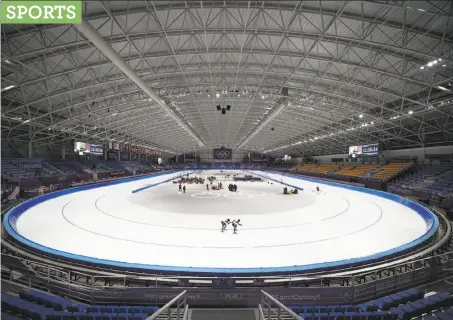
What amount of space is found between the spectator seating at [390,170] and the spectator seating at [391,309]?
28.9m

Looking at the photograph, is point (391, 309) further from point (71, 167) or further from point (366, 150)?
point (71, 167)

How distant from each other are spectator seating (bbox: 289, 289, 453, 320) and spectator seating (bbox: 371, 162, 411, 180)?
94.9 ft

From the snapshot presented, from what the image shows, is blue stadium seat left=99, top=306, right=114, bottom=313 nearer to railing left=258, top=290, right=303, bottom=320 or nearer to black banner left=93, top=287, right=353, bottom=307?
black banner left=93, top=287, right=353, bottom=307

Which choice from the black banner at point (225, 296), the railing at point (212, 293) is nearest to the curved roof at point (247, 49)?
the railing at point (212, 293)

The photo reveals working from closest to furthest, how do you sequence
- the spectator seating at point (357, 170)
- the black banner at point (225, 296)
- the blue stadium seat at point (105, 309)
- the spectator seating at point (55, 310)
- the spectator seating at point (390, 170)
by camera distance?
the spectator seating at point (55, 310), the blue stadium seat at point (105, 309), the black banner at point (225, 296), the spectator seating at point (390, 170), the spectator seating at point (357, 170)

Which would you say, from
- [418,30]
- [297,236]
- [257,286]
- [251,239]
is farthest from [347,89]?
[257,286]

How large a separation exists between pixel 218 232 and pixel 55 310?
736cm

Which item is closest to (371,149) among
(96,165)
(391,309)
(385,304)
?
(385,304)

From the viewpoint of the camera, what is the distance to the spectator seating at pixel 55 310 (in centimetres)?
433

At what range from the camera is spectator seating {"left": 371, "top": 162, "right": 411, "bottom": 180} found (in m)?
29.9

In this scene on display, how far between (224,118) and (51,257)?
3387 centimetres

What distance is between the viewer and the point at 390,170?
31.6 meters

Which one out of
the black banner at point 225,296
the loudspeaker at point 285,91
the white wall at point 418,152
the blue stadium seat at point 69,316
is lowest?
the black banner at point 225,296

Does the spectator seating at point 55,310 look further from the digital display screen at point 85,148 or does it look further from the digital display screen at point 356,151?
the digital display screen at point 356,151
